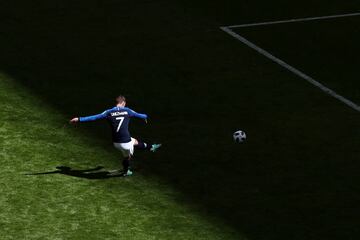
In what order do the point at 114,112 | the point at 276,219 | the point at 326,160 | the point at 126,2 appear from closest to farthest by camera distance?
the point at 276,219 < the point at 114,112 < the point at 326,160 < the point at 126,2

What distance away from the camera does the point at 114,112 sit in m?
20.0

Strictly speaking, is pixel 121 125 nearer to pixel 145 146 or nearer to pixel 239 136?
pixel 145 146

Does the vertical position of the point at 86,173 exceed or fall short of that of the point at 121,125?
it falls short

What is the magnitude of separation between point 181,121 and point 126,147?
3.75 metres

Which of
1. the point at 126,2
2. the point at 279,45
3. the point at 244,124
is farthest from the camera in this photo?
the point at 126,2

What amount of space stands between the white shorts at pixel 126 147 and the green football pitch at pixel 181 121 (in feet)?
1.95

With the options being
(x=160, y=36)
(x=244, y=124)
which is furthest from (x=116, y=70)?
(x=244, y=124)

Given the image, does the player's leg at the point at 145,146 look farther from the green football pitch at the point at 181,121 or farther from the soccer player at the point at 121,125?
the green football pitch at the point at 181,121

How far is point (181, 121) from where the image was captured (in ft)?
77.5

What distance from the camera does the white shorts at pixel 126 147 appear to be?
790 inches

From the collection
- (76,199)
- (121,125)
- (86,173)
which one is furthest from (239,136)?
(76,199)

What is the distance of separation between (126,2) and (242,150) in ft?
40.5

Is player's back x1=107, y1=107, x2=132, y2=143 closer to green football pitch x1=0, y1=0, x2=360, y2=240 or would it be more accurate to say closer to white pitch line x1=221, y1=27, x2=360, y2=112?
green football pitch x1=0, y1=0, x2=360, y2=240

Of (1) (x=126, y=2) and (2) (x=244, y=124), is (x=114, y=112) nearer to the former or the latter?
(2) (x=244, y=124)
